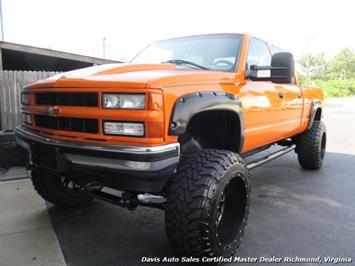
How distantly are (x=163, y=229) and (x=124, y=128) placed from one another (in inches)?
62.6

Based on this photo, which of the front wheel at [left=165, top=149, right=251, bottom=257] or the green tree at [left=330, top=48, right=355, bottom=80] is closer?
the front wheel at [left=165, top=149, right=251, bottom=257]

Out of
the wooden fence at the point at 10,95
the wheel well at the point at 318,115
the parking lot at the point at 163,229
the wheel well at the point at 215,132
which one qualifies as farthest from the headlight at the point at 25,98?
the wheel well at the point at 318,115

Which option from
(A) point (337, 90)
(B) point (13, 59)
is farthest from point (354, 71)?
(B) point (13, 59)

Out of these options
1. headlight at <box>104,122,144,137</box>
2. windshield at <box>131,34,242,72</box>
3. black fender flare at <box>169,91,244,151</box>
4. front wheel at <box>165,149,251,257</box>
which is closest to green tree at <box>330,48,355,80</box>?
windshield at <box>131,34,242,72</box>

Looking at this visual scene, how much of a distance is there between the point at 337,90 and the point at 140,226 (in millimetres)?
47241

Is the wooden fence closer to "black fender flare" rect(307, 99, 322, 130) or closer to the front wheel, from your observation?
"black fender flare" rect(307, 99, 322, 130)

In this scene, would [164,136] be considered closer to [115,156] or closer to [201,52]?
[115,156]

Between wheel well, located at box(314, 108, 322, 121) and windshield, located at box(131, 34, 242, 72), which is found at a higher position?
windshield, located at box(131, 34, 242, 72)

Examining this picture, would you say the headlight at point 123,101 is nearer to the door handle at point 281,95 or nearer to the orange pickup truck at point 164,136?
the orange pickup truck at point 164,136

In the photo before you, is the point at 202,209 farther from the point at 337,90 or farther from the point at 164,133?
the point at 337,90

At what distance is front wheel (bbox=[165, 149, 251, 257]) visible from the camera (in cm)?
256

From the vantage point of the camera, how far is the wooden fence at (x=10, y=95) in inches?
284

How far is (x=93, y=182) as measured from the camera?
117 inches

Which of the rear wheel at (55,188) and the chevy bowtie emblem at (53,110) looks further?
the rear wheel at (55,188)
